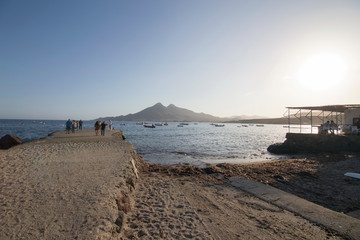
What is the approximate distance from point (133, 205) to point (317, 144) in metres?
22.8

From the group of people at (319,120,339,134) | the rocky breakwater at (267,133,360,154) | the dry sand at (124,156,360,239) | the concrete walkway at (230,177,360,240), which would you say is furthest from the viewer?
the group of people at (319,120,339,134)

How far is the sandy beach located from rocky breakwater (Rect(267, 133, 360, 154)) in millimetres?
13044

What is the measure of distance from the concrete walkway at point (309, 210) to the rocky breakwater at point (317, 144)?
54.5 ft

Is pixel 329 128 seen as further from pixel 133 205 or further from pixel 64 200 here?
pixel 64 200

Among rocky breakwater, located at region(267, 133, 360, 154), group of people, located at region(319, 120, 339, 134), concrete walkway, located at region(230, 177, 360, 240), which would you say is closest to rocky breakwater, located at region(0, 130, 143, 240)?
concrete walkway, located at region(230, 177, 360, 240)

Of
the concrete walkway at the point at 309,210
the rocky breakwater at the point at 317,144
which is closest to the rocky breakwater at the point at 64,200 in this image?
the concrete walkway at the point at 309,210

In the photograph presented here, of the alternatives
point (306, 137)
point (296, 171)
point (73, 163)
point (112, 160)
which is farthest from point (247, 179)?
point (306, 137)

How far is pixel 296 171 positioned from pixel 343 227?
683 centimetres

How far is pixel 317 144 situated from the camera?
22234 mm

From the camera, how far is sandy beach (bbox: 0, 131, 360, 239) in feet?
13.5

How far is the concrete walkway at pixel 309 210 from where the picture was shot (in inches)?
212

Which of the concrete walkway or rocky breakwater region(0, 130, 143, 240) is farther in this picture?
the concrete walkway

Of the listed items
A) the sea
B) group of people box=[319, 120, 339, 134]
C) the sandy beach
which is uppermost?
group of people box=[319, 120, 339, 134]

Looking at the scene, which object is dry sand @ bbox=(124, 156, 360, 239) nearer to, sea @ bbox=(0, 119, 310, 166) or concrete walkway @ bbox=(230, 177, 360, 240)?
concrete walkway @ bbox=(230, 177, 360, 240)
